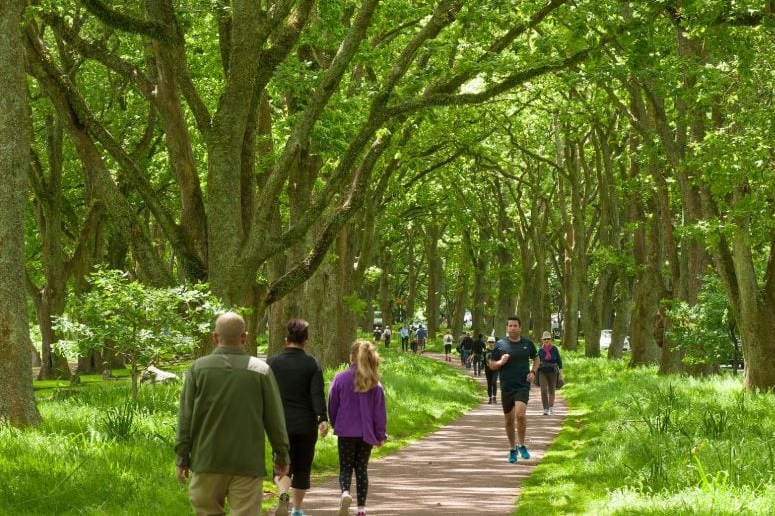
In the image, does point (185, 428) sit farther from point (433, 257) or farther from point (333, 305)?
point (433, 257)

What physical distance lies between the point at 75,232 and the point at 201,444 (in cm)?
3300

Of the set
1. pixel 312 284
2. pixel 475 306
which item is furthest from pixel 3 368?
pixel 475 306

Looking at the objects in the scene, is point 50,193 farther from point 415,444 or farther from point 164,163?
point 415,444

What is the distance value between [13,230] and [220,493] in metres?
6.03

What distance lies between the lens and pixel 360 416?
375 inches

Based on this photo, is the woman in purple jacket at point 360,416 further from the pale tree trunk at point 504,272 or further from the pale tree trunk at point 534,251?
the pale tree trunk at point 504,272

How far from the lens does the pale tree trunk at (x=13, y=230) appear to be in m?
11.0

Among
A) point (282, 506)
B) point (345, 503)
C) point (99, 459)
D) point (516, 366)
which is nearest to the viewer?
point (282, 506)

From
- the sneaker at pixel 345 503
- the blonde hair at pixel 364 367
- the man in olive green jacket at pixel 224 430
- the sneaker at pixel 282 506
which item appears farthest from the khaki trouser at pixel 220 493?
the blonde hair at pixel 364 367

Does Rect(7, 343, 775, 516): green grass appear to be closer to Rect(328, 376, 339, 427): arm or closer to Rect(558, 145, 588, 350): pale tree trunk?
Rect(328, 376, 339, 427): arm

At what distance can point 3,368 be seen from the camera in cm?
1099

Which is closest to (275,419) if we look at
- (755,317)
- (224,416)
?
(224,416)

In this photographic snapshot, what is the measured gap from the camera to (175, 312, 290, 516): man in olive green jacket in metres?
6.21

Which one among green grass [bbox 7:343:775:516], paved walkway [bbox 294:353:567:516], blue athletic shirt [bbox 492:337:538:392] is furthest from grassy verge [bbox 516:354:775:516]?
blue athletic shirt [bbox 492:337:538:392]
